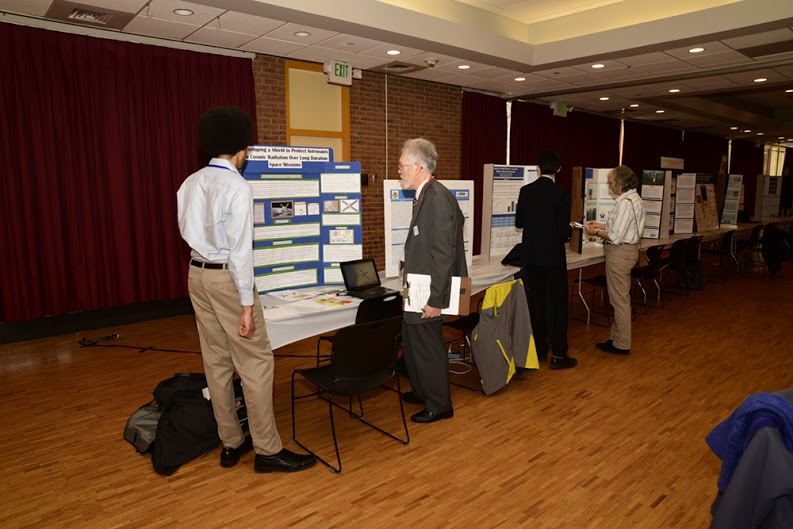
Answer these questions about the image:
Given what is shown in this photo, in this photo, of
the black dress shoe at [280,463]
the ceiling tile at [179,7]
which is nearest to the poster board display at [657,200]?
the ceiling tile at [179,7]

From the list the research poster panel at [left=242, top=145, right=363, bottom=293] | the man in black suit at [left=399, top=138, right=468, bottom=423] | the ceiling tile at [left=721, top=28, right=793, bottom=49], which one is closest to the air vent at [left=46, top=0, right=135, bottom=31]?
the research poster panel at [left=242, top=145, right=363, bottom=293]

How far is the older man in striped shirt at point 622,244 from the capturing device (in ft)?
14.0

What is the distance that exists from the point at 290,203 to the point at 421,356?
55.5 inches

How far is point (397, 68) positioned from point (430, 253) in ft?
15.1

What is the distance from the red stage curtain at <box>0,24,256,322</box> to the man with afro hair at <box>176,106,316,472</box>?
10.6 ft

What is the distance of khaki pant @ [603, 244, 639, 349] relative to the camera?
4371 millimetres

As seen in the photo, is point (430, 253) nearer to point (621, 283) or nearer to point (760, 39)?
point (621, 283)

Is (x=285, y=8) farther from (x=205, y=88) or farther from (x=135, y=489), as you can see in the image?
(x=135, y=489)

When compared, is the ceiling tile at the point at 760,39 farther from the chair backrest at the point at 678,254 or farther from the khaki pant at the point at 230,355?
the khaki pant at the point at 230,355

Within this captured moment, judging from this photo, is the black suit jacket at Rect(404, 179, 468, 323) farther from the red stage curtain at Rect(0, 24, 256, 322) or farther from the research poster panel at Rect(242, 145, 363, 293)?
the red stage curtain at Rect(0, 24, 256, 322)

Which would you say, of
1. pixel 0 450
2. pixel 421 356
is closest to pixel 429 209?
pixel 421 356

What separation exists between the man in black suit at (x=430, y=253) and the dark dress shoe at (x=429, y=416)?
0.41 feet

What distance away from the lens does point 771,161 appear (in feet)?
66.1

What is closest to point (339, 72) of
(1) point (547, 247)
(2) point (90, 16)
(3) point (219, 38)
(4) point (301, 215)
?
(3) point (219, 38)
